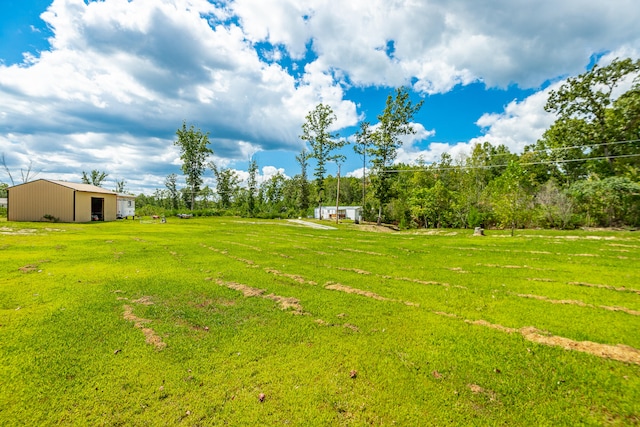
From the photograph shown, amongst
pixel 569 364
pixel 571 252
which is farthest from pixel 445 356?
pixel 571 252

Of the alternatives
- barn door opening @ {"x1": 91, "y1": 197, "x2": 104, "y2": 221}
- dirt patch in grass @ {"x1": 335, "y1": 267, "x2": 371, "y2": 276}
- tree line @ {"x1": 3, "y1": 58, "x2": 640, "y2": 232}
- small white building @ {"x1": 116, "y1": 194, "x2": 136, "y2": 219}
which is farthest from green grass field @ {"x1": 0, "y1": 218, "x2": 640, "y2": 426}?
small white building @ {"x1": 116, "y1": 194, "x2": 136, "y2": 219}

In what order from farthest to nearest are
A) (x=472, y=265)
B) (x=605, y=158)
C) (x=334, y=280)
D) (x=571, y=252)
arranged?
1. (x=605, y=158)
2. (x=571, y=252)
3. (x=472, y=265)
4. (x=334, y=280)

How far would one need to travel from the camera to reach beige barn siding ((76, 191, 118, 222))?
84.3 ft

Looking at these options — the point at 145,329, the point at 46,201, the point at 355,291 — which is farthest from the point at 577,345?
the point at 46,201

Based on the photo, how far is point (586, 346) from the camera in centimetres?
393

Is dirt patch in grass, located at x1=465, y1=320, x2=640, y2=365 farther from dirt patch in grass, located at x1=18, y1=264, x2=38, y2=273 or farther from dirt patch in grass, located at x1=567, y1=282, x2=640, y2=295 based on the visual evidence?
dirt patch in grass, located at x1=18, y1=264, x2=38, y2=273

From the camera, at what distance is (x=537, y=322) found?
4781mm

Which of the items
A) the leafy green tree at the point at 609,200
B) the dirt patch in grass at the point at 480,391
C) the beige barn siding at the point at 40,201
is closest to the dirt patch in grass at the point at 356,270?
the dirt patch in grass at the point at 480,391

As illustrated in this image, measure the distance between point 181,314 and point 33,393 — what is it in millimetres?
2230

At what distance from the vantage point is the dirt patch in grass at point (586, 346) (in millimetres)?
3684

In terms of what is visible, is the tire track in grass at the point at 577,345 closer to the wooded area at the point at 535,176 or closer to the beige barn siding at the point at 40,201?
the wooded area at the point at 535,176

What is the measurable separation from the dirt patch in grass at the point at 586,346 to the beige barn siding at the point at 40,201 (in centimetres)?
3350

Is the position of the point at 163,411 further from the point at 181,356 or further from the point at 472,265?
the point at 472,265

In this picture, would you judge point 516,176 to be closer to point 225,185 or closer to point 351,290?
point 351,290
